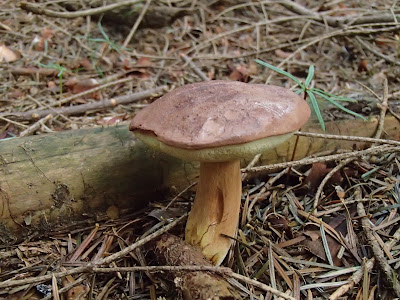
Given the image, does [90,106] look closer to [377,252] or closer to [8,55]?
[8,55]

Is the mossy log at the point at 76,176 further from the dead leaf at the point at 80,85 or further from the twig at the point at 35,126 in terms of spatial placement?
the dead leaf at the point at 80,85

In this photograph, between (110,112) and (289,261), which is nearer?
(289,261)

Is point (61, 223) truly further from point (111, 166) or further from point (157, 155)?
point (157, 155)

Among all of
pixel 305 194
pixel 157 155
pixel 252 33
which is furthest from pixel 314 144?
pixel 252 33

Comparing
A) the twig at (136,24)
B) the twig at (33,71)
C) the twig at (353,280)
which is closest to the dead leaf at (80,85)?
the twig at (33,71)

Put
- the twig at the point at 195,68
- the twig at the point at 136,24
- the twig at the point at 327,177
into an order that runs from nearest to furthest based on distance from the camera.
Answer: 1. the twig at the point at 327,177
2. the twig at the point at 195,68
3. the twig at the point at 136,24

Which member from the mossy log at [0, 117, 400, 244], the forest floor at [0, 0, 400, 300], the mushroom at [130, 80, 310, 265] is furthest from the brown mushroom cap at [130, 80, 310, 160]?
the forest floor at [0, 0, 400, 300]

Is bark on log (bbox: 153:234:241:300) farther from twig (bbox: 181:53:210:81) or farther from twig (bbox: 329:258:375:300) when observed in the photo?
twig (bbox: 181:53:210:81)
